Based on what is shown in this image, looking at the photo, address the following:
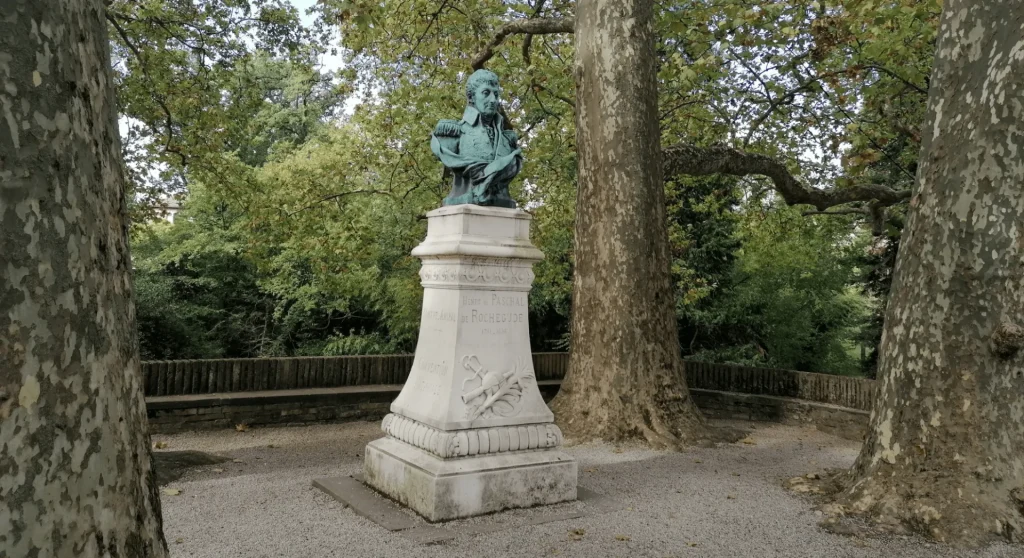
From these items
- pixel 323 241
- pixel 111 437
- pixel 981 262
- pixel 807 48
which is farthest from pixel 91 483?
pixel 807 48

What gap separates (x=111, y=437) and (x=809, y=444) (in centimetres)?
974

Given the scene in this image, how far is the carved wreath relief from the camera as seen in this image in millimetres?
6258

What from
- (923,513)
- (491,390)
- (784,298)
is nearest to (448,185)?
(784,298)

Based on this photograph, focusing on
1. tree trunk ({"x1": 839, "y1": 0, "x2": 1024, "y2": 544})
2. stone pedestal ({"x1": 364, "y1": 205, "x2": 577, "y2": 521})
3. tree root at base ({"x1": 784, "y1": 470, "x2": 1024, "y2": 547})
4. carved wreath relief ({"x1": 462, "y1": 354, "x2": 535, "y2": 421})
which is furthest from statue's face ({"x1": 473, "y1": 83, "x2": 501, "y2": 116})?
tree root at base ({"x1": 784, "y1": 470, "x2": 1024, "y2": 547})

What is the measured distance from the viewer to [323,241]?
1459 cm

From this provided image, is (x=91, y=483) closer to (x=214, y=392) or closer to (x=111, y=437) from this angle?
(x=111, y=437)

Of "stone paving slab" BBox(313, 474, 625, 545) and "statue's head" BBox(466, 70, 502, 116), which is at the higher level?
"statue's head" BBox(466, 70, 502, 116)

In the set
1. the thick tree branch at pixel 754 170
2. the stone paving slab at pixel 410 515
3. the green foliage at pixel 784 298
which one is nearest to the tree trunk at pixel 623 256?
the thick tree branch at pixel 754 170

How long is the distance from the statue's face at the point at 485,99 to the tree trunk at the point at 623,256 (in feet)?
10.7

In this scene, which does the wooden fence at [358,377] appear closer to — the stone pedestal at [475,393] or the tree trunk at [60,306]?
the stone pedestal at [475,393]

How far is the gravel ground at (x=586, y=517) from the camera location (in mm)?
5352

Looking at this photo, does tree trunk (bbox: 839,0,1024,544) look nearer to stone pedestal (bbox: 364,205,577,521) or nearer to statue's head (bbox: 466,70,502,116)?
stone pedestal (bbox: 364,205,577,521)

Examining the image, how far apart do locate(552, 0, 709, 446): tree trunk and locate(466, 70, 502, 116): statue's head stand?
10.6ft

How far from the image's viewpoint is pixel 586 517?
6.20m
